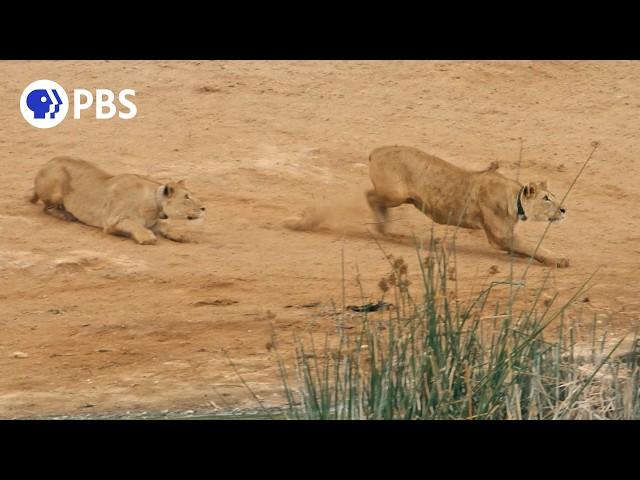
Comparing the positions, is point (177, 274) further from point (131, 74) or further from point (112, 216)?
point (131, 74)

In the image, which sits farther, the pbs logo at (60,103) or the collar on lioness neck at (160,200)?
the pbs logo at (60,103)

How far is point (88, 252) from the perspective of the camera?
14.8 metres

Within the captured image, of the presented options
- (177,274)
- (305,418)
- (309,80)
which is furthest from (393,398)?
(309,80)

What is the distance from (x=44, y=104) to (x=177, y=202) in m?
3.79

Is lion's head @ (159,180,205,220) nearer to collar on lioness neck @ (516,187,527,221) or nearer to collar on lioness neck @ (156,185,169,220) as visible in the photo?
collar on lioness neck @ (156,185,169,220)

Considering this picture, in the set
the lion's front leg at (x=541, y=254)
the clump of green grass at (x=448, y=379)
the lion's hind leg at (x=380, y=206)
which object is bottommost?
the clump of green grass at (x=448, y=379)

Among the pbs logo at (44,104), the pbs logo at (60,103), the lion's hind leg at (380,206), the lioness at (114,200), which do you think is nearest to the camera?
the lioness at (114,200)

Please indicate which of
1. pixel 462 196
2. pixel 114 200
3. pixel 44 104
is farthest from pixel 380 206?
pixel 44 104

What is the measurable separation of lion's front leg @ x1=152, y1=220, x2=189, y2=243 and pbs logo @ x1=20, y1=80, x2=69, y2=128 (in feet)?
8.87

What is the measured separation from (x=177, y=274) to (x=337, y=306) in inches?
57.4

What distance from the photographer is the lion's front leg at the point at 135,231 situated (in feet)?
48.9

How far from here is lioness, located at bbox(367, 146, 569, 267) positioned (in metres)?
14.9

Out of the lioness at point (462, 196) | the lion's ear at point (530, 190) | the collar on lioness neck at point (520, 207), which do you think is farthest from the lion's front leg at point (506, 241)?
the lion's ear at point (530, 190)

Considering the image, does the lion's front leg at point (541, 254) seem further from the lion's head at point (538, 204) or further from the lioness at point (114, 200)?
the lioness at point (114, 200)
